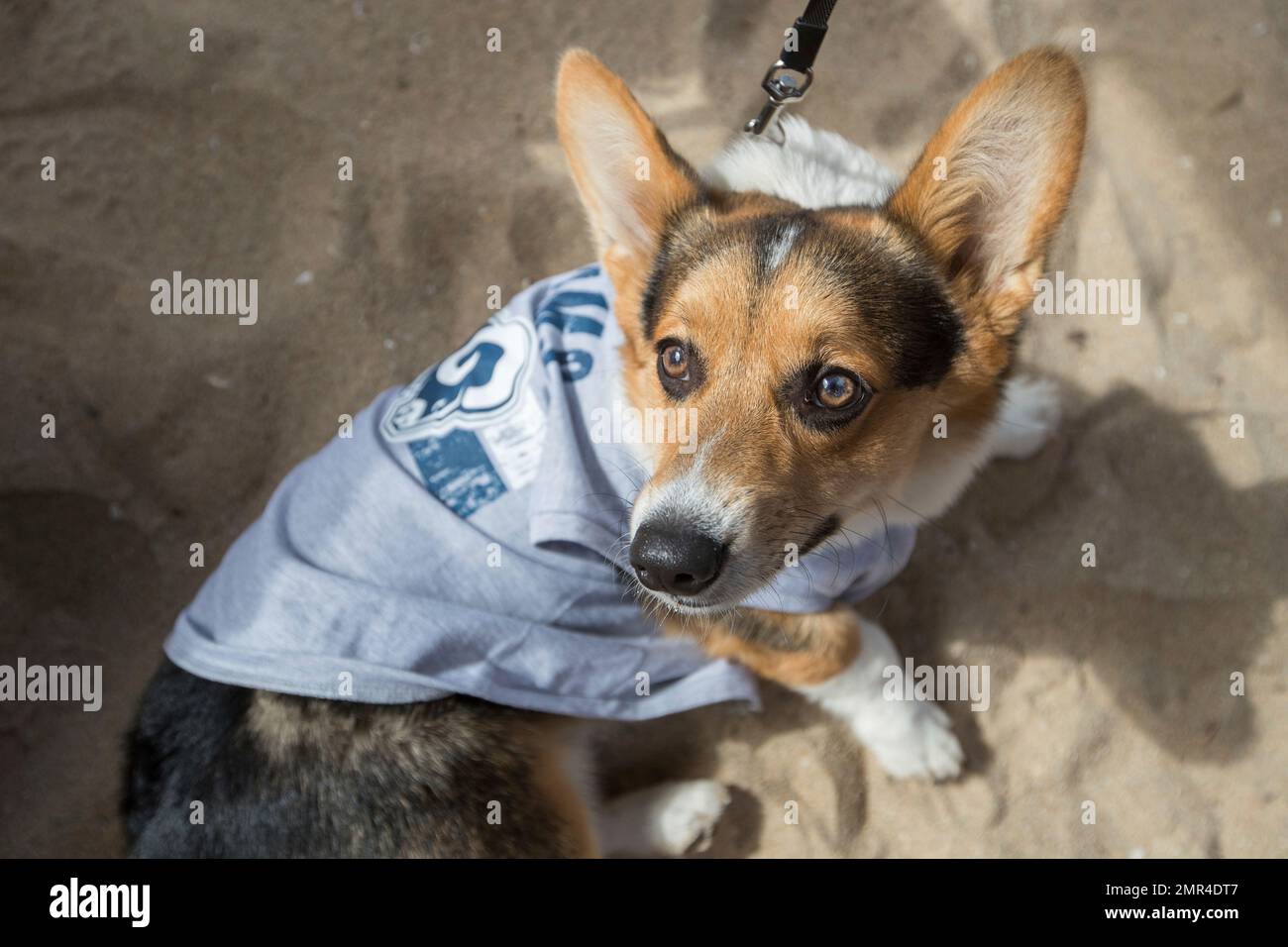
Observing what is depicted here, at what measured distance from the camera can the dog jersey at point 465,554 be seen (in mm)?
2604

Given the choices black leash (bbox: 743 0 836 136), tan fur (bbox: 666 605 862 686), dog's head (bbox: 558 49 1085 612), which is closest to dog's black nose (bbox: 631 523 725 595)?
dog's head (bbox: 558 49 1085 612)

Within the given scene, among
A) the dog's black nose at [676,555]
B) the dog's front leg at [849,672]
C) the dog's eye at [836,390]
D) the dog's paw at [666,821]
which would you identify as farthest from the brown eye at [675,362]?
the dog's paw at [666,821]

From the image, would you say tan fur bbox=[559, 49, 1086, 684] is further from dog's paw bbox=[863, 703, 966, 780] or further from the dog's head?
dog's paw bbox=[863, 703, 966, 780]

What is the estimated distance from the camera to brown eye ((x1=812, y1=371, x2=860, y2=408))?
2.41 metres

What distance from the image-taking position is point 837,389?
7.95ft

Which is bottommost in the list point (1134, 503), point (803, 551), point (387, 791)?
point (387, 791)

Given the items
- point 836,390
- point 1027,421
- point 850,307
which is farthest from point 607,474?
point 1027,421

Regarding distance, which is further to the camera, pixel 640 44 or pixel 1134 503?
pixel 640 44

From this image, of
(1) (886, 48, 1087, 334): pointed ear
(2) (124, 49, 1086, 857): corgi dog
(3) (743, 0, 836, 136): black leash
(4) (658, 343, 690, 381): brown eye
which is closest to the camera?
(1) (886, 48, 1087, 334): pointed ear

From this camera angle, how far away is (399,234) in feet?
13.6

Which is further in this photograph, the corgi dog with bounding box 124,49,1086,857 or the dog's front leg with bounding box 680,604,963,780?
the dog's front leg with bounding box 680,604,963,780
